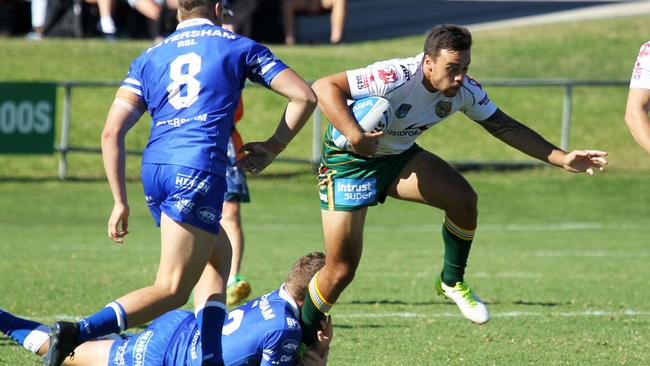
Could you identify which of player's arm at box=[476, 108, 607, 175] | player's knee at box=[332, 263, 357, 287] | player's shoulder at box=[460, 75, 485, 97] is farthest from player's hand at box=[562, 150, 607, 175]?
player's knee at box=[332, 263, 357, 287]

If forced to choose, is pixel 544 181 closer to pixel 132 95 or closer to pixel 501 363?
pixel 501 363

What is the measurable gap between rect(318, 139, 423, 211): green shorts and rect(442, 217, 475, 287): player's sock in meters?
0.63

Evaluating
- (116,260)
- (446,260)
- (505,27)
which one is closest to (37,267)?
(116,260)

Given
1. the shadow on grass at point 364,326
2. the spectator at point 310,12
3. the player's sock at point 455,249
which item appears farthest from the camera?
the spectator at point 310,12

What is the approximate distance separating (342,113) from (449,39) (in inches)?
31.2

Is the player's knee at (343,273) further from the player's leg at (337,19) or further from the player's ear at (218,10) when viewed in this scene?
the player's leg at (337,19)

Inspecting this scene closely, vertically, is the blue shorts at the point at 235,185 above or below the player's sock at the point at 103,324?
below

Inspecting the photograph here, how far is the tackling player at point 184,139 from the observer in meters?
5.49

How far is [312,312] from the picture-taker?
21.4ft

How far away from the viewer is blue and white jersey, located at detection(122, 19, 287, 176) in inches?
218

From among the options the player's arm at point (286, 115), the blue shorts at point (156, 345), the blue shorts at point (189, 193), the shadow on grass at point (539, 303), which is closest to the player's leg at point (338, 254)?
the blue shorts at point (156, 345)

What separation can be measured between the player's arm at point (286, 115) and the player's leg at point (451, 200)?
1.67 metres

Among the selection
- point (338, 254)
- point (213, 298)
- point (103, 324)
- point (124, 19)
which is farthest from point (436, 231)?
point (124, 19)

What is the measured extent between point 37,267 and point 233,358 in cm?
552
